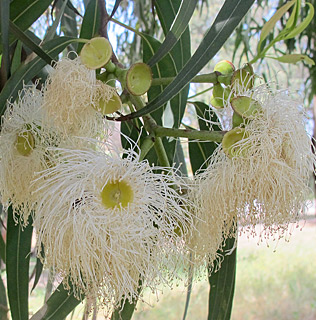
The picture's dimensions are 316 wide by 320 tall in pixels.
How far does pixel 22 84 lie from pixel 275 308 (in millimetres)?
3452

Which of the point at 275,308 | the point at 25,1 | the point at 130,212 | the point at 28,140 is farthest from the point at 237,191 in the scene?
the point at 275,308

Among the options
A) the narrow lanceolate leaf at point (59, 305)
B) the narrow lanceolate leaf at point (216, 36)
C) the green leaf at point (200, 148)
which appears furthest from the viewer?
the green leaf at point (200, 148)

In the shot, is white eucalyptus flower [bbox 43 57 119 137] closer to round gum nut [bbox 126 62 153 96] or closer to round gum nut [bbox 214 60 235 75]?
round gum nut [bbox 126 62 153 96]

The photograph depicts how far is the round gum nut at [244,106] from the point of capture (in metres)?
0.40

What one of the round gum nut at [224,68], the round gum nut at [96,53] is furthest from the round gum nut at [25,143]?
the round gum nut at [224,68]

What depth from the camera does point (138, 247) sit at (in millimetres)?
389

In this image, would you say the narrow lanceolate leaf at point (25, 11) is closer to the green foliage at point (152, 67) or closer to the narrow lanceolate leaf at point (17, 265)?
the green foliage at point (152, 67)

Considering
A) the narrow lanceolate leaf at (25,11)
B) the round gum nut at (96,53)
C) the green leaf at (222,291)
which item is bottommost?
the green leaf at (222,291)

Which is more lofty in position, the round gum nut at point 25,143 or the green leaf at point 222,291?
the round gum nut at point 25,143

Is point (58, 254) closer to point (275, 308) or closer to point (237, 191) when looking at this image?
point (237, 191)

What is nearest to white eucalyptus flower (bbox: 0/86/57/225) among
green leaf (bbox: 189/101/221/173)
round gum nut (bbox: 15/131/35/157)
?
round gum nut (bbox: 15/131/35/157)

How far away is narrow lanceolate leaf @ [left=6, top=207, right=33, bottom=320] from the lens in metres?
0.57

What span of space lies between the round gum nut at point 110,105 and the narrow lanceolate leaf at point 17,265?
241 millimetres

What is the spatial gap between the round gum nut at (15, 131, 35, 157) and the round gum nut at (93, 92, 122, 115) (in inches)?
3.5
